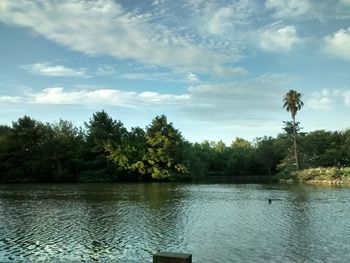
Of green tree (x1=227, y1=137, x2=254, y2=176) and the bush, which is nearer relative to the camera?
the bush

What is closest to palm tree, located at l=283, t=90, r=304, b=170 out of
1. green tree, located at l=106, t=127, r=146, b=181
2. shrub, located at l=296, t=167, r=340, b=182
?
shrub, located at l=296, t=167, r=340, b=182

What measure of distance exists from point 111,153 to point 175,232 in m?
64.4

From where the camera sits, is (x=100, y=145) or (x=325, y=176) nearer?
(x=325, y=176)

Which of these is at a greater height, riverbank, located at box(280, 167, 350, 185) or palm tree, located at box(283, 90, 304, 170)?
palm tree, located at box(283, 90, 304, 170)

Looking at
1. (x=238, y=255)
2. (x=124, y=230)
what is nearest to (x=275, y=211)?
(x=124, y=230)

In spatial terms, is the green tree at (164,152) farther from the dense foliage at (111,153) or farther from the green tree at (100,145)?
the green tree at (100,145)

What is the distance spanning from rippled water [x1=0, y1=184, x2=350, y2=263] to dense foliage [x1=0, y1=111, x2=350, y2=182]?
47689mm

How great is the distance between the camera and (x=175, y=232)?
22.8 metres

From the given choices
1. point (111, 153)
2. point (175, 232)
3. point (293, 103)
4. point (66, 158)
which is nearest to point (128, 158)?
point (111, 153)

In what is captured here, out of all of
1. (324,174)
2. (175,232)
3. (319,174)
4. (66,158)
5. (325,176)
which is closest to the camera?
(175,232)

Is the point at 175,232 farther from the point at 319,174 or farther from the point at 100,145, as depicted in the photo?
the point at 100,145

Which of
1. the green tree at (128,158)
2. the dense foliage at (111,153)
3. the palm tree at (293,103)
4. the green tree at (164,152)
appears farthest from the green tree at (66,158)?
the palm tree at (293,103)

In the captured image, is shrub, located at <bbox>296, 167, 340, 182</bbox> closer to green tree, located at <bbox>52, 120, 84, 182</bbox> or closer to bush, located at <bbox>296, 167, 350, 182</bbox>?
bush, located at <bbox>296, 167, 350, 182</bbox>

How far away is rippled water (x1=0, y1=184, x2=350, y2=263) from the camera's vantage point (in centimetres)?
1734
